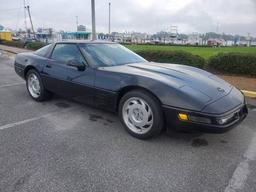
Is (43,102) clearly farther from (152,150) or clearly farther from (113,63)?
(152,150)

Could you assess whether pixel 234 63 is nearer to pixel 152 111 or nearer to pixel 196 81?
pixel 196 81

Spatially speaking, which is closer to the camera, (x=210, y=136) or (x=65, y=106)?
(x=210, y=136)

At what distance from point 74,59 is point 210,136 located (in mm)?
2436

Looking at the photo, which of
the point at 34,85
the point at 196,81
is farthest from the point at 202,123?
the point at 34,85

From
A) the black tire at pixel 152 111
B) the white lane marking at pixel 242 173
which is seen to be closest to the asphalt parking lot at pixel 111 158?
the white lane marking at pixel 242 173

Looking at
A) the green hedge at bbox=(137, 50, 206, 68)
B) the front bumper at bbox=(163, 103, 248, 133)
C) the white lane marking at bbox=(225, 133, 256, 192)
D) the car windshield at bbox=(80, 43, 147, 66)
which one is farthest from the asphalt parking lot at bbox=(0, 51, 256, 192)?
the green hedge at bbox=(137, 50, 206, 68)

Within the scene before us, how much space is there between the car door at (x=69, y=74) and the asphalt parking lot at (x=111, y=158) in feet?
1.52

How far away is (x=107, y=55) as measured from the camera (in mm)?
4242

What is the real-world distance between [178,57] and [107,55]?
5.01m

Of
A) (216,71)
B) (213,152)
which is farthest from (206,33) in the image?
(213,152)

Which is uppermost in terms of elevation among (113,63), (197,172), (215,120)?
(113,63)

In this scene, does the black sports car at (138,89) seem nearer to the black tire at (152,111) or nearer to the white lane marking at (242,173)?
the black tire at (152,111)

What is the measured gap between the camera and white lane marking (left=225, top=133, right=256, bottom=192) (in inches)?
95.1

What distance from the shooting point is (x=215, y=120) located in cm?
286
